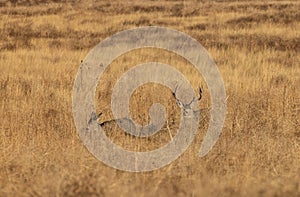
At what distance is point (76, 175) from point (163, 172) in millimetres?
727

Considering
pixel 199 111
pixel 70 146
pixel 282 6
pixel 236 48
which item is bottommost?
pixel 70 146

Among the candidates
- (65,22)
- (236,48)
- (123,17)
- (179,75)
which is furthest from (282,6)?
(179,75)

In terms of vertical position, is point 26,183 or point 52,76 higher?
point 52,76

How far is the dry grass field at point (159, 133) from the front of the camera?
412cm

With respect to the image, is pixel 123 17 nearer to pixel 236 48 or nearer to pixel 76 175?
pixel 236 48

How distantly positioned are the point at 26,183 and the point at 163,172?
3.61ft

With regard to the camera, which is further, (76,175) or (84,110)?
(84,110)

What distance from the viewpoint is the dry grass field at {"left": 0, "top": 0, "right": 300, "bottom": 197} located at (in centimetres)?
412

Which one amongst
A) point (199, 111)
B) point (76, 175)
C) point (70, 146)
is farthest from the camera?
point (199, 111)

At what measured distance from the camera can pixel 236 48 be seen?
14992 mm

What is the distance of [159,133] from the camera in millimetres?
6180

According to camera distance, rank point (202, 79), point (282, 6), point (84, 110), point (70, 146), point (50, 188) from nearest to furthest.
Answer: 1. point (50, 188)
2. point (70, 146)
3. point (84, 110)
4. point (202, 79)
5. point (282, 6)

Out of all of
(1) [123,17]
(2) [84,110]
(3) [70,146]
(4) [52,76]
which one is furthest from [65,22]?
(3) [70,146]

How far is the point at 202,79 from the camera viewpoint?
397 inches
